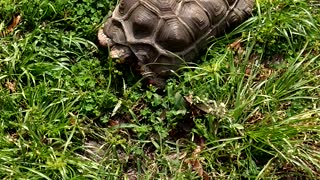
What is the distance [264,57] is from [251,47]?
0.46ft

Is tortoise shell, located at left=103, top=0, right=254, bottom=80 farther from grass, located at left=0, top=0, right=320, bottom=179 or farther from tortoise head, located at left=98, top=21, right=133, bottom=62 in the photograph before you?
grass, located at left=0, top=0, right=320, bottom=179

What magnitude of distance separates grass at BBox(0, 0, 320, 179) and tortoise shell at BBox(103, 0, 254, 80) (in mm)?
111

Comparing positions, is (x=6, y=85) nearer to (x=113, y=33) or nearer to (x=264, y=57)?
(x=113, y=33)

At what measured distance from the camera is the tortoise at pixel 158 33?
3438 millimetres

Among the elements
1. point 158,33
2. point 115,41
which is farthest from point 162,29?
point 115,41

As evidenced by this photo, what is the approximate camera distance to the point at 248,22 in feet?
12.3

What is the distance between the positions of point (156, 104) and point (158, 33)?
0.41 meters

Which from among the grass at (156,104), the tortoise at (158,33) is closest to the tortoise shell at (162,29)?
the tortoise at (158,33)

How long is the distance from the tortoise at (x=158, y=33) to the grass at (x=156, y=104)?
0.09 m

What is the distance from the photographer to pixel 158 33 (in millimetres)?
3443

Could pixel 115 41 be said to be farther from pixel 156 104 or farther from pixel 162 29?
pixel 156 104

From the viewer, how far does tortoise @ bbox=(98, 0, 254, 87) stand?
11.3 ft

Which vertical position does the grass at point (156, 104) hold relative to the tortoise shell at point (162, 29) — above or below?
below

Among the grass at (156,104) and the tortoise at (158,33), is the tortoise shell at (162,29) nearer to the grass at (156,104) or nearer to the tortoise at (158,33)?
the tortoise at (158,33)
